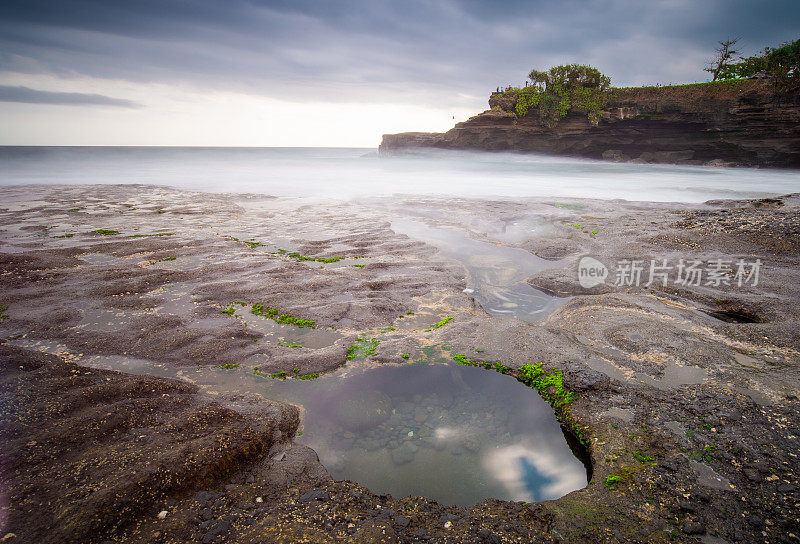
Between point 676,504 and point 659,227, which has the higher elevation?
Result: point 659,227

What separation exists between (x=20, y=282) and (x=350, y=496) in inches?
341

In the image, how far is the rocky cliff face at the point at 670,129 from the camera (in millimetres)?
34000

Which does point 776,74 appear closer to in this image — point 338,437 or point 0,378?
point 338,437

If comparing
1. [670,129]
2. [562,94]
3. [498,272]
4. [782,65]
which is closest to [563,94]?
[562,94]

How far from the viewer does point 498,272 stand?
8703 millimetres

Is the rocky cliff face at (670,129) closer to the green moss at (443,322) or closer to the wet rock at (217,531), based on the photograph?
the green moss at (443,322)

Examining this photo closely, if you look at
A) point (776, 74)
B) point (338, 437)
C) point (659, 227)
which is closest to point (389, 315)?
point (338, 437)

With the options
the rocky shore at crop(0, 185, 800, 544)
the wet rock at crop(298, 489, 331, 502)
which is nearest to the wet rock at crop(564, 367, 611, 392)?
the rocky shore at crop(0, 185, 800, 544)

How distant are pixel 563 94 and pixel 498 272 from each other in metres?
47.8

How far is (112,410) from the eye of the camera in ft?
12.0

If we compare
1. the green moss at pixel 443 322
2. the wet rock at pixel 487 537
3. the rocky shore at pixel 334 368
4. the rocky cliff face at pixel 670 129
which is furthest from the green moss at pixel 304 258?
the rocky cliff face at pixel 670 129

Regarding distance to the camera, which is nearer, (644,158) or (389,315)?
(389,315)

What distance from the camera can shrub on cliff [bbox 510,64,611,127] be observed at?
44.3m

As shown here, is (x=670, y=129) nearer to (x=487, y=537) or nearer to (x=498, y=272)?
(x=498, y=272)
